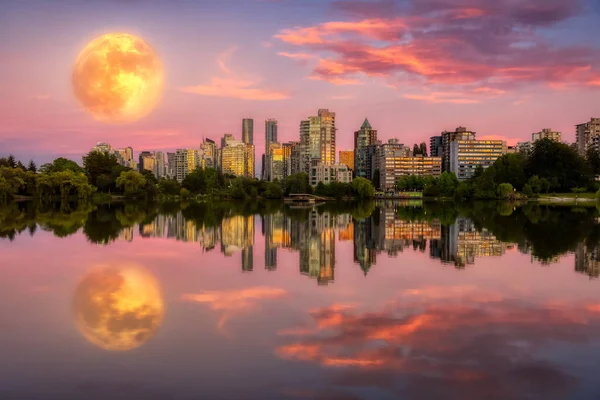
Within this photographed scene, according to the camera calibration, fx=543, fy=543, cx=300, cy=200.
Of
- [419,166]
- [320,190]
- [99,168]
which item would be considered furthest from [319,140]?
[99,168]

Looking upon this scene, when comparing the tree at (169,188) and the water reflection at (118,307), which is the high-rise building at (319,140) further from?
the water reflection at (118,307)

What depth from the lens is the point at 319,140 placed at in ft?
579

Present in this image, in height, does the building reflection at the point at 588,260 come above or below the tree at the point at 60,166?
below

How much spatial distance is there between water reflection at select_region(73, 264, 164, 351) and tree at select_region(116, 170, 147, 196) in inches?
3143

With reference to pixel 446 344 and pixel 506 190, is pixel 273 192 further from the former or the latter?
pixel 446 344

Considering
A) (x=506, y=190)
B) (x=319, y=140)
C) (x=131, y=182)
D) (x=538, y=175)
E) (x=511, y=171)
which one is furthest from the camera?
(x=319, y=140)

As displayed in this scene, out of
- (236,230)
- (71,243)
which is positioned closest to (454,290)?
(71,243)

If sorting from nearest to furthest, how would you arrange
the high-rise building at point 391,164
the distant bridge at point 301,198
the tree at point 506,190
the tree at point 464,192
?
the tree at point 506,190 < the distant bridge at point 301,198 < the tree at point 464,192 < the high-rise building at point 391,164

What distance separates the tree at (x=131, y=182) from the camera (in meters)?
92.8

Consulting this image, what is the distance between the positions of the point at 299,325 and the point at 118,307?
399cm

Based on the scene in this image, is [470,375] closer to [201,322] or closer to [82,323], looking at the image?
[201,322]

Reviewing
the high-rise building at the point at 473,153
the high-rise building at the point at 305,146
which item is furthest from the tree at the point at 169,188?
the high-rise building at the point at 473,153

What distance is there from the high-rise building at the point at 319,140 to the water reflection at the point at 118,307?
159551mm

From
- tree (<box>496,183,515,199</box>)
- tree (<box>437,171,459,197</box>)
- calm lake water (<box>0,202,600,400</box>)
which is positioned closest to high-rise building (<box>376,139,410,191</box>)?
tree (<box>437,171,459,197</box>)
